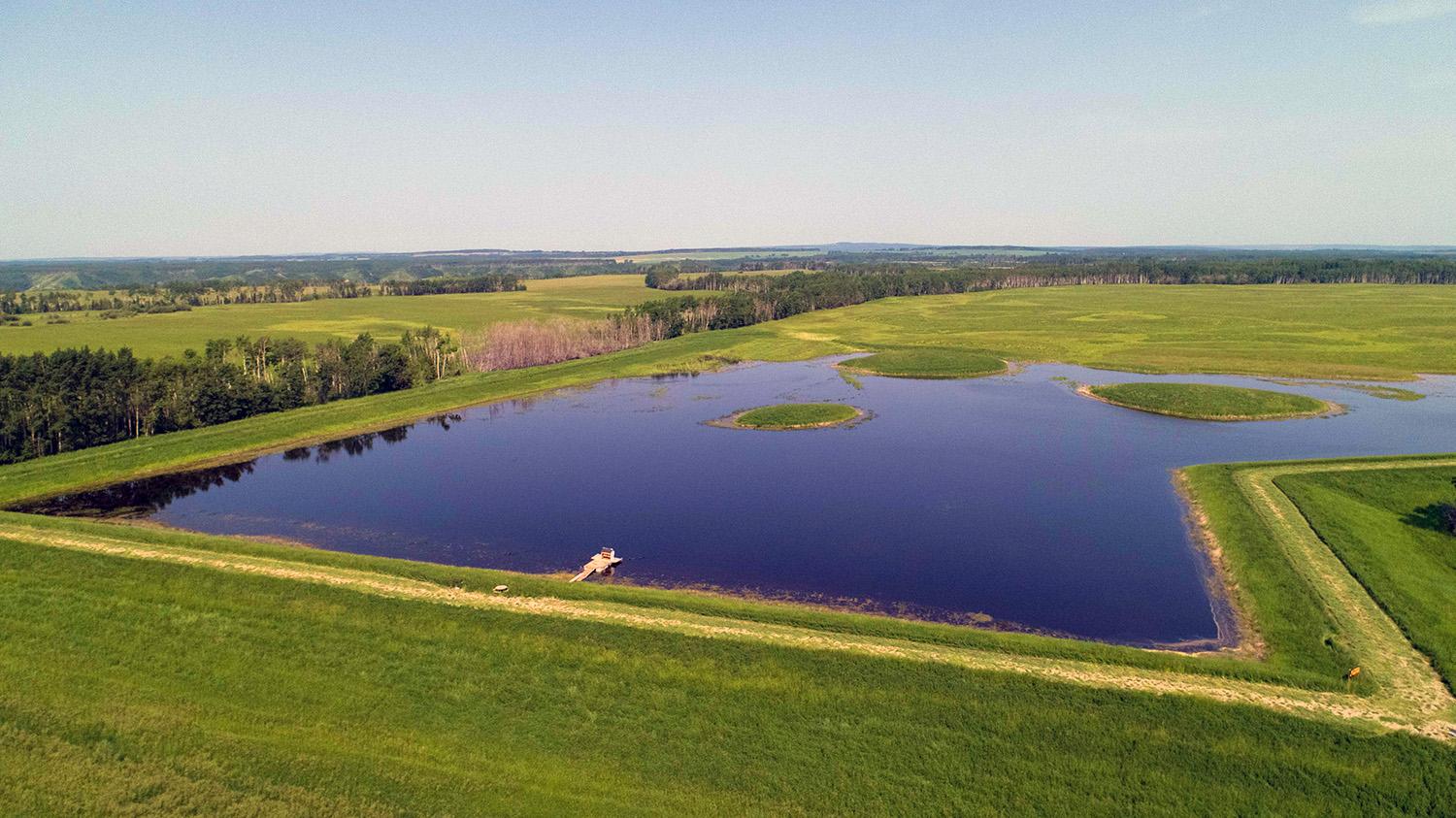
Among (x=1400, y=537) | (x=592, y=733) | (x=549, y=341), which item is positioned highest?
(x=549, y=341)

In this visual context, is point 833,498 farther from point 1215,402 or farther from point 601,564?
point 1215,402

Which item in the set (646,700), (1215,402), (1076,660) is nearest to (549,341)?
(1215,402)

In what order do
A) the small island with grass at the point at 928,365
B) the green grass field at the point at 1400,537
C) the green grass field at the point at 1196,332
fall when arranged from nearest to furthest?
the green grass field at the point at 1400,537 < the green grass field at the point at 1196,332 < the small island with grass at the point at 928,365

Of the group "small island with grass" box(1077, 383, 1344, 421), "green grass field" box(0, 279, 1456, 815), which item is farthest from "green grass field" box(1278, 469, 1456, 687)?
"small island with grass" box(1077, 383, 1344, 421)

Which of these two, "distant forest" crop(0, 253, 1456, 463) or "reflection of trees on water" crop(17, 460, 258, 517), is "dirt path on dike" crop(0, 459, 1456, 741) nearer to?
"reflection of trees on water" crop(17, 460, 258, 517)

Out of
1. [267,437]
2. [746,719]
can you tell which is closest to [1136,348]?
[746,719]

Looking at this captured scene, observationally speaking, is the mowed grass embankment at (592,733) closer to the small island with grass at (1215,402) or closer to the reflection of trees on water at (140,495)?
the reflection of trees on water at (140,495)

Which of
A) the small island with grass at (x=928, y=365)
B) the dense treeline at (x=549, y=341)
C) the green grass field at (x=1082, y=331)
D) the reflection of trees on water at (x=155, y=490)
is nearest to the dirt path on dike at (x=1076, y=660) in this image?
the reflection of trees on water at (x=155, y=490)
